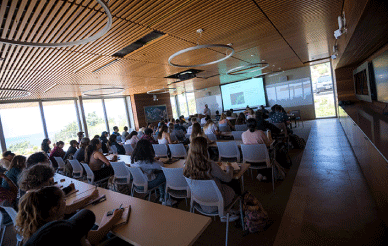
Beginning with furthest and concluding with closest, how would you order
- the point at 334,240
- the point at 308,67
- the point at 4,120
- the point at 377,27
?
the point at 308,67 → the point at 4,120 → the point at 377,27 → the point at 334,240

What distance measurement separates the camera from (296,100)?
489 inches

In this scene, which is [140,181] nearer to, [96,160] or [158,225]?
[96,160]

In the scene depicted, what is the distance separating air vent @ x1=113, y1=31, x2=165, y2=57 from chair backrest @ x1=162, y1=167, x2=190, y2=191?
108 inches

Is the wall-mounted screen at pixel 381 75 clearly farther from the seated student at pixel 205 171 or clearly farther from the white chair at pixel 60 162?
the white chair at pixel 60 162

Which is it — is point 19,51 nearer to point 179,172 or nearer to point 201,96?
point 179,172

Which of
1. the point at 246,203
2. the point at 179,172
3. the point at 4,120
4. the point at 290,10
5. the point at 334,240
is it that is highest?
the point at 290,10

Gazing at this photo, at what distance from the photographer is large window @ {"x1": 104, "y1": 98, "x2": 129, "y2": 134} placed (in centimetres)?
1278

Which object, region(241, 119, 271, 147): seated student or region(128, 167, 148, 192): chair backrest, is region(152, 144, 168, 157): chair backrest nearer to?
region(128, 167, 148, 192): chair backrest

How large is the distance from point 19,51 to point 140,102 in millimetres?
9876

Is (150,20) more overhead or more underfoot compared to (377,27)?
more overhead

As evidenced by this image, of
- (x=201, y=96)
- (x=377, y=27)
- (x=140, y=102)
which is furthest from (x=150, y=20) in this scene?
(x=201, y=96)

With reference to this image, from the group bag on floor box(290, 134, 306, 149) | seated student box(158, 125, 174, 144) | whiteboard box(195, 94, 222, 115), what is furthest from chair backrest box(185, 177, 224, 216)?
whiteboard box(195, 94, 222, 115)

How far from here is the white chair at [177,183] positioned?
2.75 meters

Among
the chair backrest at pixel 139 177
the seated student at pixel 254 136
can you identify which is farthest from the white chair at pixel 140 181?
the seated student at pixel 254 136
